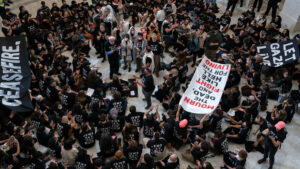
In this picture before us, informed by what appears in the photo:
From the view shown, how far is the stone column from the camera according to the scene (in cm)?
1557

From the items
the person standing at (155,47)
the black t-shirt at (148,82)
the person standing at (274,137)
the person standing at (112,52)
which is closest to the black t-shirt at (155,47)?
the person standing at (155,47)

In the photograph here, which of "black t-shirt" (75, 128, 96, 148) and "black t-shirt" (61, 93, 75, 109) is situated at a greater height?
"black t-shirt" (61, 93, 75, 109)

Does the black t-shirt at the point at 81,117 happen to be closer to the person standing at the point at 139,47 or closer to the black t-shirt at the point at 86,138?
the black t-shirt at the point at 86,138

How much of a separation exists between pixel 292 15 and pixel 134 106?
1186 centimetres

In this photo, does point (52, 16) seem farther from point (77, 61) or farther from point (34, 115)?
point (34, 115)

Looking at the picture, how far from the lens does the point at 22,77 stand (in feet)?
26.9

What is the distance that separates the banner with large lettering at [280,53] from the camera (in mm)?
10422

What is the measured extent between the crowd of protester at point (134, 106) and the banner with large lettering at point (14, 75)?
2.46 ft

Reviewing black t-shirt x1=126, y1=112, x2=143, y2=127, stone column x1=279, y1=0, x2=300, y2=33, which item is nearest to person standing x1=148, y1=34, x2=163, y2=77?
black t-shirt x1=126, y1=112, x2=143, y2=127

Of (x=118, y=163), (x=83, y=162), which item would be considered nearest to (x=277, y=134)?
(x=118, y=163)

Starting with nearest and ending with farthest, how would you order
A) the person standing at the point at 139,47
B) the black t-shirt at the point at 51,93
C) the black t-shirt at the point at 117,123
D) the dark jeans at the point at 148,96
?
1. the black t-shirt at the point at 117,123
2. the black t-shirt at the point at 51,93
3. the dark jeans at the point at 148,96
4. the person standing at the point at 139,47

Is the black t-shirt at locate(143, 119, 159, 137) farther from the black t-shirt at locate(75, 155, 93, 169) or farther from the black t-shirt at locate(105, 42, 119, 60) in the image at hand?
the black t-shirt at locate(105, 42, 119, 60)

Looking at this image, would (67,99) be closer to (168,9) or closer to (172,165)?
(172,165)

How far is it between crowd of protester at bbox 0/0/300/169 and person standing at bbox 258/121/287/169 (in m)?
0.03
